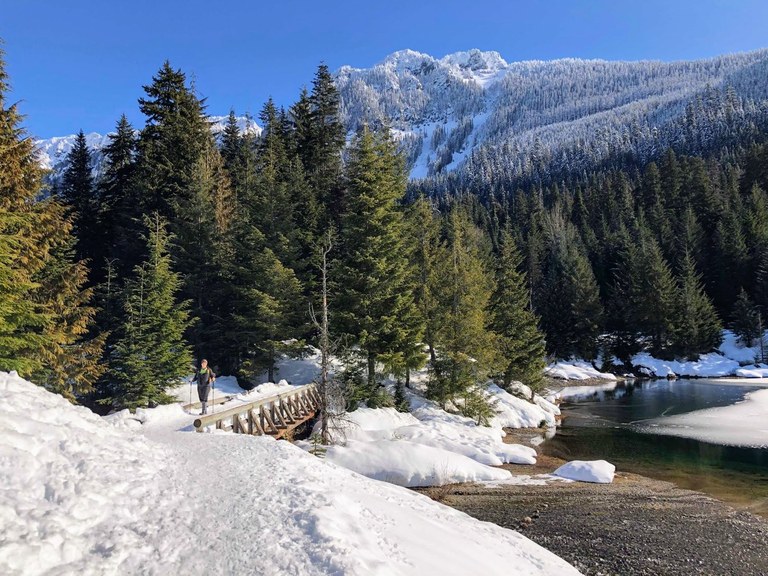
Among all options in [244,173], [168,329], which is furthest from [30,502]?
[244,173]

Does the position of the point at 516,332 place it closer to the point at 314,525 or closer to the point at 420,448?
the point at 420,448

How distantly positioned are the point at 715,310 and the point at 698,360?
13.8 m

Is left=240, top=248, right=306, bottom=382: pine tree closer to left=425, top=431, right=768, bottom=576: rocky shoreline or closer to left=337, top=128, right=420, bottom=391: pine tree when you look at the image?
left=337, top=128, right=420, bottom=391: pine tree

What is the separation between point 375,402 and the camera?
25.0 metres

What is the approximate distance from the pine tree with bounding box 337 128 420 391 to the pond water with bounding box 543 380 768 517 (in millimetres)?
9916

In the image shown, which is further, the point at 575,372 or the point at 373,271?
the point at 575,372

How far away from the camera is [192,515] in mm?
6656

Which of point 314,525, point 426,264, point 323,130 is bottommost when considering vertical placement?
point 314,525

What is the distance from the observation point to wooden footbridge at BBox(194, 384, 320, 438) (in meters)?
15.7

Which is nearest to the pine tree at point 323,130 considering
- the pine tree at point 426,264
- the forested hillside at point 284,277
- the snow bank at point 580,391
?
the forested hillside at point 284,277

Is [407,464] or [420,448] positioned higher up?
[420,448]

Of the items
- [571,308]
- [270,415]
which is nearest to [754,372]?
[571,308]

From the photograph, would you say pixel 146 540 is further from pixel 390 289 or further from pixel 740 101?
pixel 740 101

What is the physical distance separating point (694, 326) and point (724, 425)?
136ft
